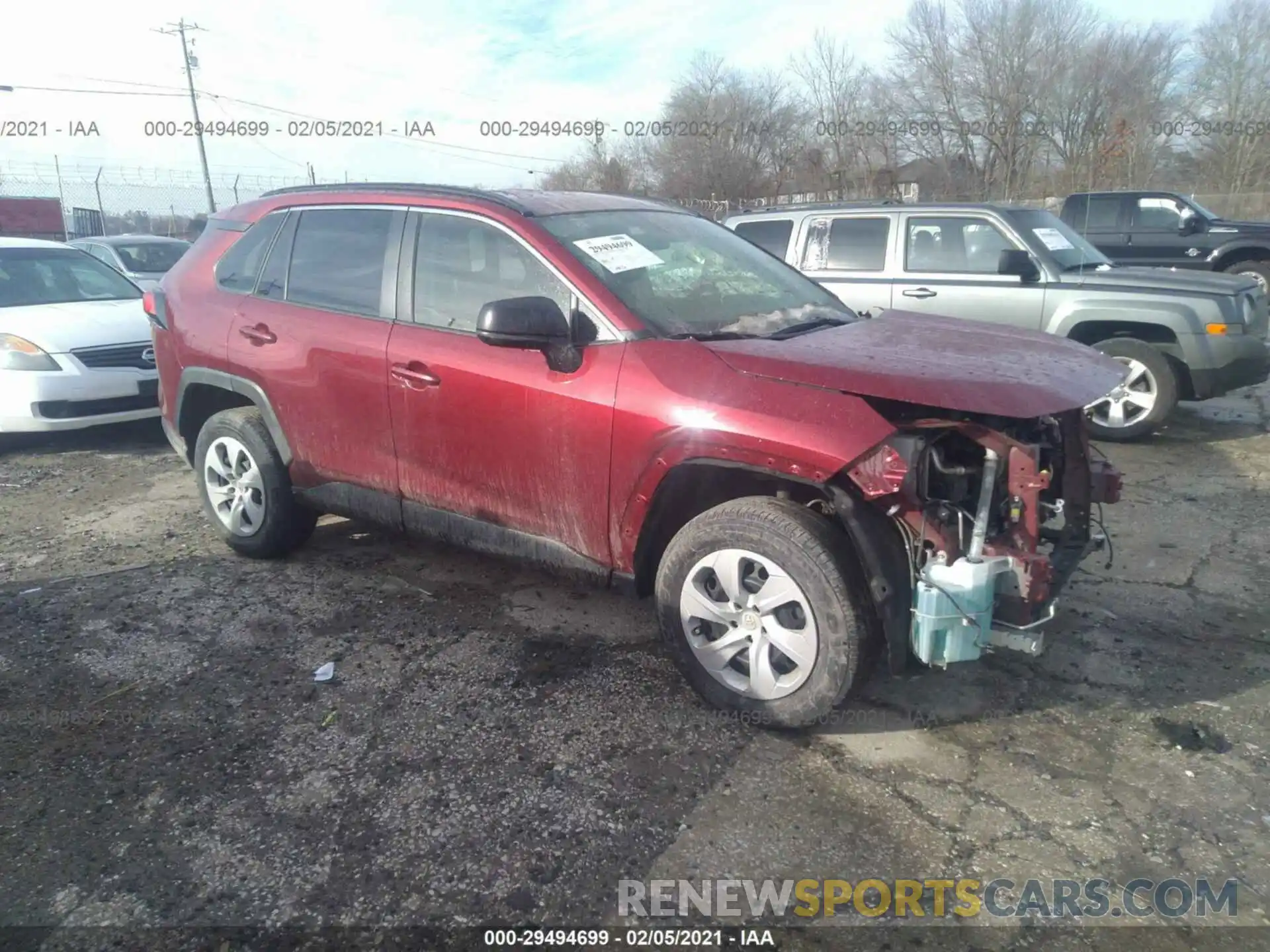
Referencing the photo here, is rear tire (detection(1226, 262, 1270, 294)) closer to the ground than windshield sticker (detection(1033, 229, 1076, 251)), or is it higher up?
closer to the ground

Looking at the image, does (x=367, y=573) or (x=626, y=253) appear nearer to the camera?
(x=626, y=253)

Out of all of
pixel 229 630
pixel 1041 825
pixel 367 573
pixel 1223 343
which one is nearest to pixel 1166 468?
pixel 1223 343

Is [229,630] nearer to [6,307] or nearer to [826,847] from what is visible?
[826,847]

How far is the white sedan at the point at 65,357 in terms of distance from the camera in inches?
259

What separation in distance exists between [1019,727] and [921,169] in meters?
31.6

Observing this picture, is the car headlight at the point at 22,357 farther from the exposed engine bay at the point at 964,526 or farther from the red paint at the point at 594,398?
the exposed engine bay at the point at 964,526

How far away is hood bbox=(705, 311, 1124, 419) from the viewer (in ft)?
8.73

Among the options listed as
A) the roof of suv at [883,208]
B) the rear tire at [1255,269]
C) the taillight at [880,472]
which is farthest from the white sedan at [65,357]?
the rear tire at [1255,269]

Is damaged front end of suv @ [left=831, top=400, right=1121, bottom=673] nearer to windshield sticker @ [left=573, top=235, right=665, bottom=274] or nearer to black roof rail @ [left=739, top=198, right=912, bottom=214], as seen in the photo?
windshield sticker @ [left=573, top=235, right=665, bottom=274]

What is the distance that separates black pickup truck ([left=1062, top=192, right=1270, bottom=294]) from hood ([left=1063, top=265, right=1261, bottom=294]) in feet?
20.2

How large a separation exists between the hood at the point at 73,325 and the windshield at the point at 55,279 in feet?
0.79

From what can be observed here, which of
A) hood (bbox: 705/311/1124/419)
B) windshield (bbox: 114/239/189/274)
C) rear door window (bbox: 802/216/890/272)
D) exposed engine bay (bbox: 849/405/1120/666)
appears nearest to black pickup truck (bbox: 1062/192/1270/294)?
rear door window (bbox: 802/216/890/272)

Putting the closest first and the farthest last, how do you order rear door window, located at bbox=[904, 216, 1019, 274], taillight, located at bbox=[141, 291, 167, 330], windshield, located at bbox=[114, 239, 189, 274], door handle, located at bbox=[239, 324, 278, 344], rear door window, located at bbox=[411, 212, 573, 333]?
rear door window, located at bbox=[411, 212, 573, 333], door handle, located at bbox=[239, 324, 278, 344], taillight, located at bbox=[141, 291, 167, 330], rear door window, located at bbox=[904, 216, 1019, 274], windshield, located at bbox=[114, 239, 189, 274]

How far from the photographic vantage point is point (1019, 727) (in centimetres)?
311
